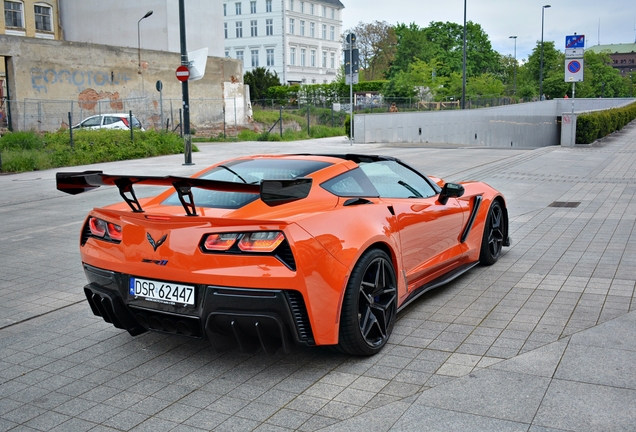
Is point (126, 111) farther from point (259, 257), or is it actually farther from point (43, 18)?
point (259, 257)

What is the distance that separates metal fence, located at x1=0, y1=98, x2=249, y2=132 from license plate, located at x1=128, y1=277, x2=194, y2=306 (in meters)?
19.3

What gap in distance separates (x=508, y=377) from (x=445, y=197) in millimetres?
2116

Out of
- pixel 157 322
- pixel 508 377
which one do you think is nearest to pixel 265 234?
pixel 157 322

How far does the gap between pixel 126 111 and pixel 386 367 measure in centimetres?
3326

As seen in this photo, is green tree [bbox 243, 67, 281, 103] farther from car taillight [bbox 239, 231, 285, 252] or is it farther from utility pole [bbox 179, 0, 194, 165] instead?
car taillight [bbox 239, 231, 285, 252]

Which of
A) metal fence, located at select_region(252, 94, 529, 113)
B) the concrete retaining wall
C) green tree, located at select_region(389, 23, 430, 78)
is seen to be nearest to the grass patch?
the concrete retaining wall

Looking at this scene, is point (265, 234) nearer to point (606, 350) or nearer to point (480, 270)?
point (606, 350)

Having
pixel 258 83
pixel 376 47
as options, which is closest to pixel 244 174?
pixel 258 83

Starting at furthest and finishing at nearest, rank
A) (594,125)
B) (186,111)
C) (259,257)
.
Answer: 1. (594,125)
2. (186,111)
3. (259,257)

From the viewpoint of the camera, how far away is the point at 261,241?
13.3 feet

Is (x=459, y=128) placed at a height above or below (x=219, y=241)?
above

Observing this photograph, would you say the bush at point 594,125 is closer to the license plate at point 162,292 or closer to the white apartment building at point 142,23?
the license plate at point 162,292

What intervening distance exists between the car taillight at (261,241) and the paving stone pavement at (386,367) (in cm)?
84

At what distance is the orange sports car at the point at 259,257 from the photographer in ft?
13.2
